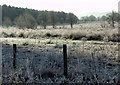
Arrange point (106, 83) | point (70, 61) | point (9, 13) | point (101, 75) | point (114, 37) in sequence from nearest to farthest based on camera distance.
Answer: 1. point (106, 83)
2. point (101, 75)
3. point (70, 61)
4. point (114, 37)
5. point (9, 13)

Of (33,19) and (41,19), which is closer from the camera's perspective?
(33,19)

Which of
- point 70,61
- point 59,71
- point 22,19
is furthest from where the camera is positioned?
point 22,19

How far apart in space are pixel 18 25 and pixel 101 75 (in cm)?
5213

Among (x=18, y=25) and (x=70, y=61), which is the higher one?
(x=18, y=25)

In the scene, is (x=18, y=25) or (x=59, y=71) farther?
(x=18, y=25)

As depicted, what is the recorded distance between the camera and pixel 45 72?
696cm

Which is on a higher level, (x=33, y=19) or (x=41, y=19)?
(x=41, y=19)

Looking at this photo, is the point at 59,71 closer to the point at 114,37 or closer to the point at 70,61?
the point at 70,61

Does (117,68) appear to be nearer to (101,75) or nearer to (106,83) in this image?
(101,75)

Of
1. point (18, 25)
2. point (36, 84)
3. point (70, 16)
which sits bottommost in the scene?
point (36, 84)

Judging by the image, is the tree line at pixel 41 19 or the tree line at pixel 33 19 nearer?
the tree line at pixel 33 19

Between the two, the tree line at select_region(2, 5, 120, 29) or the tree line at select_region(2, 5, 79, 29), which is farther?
the tree line at select_region(2, 5, 120, 29)

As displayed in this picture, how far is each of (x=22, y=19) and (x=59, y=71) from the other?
49.7 meters

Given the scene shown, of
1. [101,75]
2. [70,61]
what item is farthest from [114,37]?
[101,75]
